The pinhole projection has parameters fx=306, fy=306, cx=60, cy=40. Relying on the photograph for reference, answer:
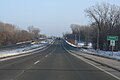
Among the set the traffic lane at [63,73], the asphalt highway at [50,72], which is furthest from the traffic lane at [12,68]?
the traffic lane at [63,73]

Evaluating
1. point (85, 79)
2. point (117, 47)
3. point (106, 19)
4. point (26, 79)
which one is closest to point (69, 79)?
point (85, 79)

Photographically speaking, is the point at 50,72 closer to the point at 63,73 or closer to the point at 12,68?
the point at 63,73

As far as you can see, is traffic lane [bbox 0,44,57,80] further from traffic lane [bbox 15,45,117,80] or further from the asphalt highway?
traffic lane [bbox 15,45,117,80]

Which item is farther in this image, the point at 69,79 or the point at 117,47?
the point at 117,47

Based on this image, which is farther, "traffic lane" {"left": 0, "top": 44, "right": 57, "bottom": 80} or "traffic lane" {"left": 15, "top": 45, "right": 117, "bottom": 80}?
"traffic lane" {"left": 0, "top": 44, "right": 57, "bottom": 80}

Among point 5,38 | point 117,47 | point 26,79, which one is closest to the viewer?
point 26,79

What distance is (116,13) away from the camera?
11025 cm

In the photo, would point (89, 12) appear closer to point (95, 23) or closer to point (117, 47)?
point (95, 23)

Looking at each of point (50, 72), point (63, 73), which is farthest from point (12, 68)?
point (63, 73)

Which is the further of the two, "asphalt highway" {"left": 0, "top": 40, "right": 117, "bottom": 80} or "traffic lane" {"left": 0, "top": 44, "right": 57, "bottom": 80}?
"traffic lane" {"left": 0, "top": 44, "right": 57, "bottom": 80}

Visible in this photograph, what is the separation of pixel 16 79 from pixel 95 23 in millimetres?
97507

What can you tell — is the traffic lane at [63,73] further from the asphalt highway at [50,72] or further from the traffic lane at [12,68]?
the traffic lane at [12,68]

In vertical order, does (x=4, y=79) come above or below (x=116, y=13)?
below

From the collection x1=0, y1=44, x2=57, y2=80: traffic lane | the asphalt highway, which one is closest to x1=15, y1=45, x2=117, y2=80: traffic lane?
the asphalt highway
